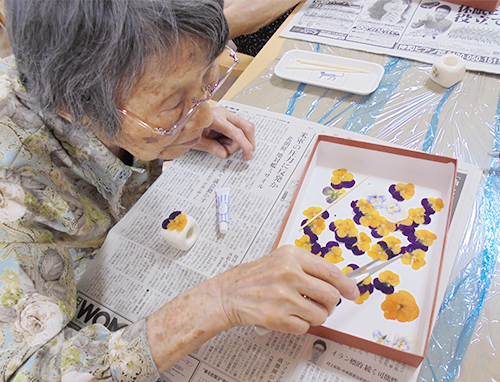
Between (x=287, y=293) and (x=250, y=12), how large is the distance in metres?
1.14

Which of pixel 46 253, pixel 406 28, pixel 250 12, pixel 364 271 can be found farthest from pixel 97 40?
pixel 406 28

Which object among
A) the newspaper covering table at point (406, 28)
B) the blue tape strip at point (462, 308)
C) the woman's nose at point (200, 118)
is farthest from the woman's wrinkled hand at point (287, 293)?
the newspaper covering table at point (406, 28)

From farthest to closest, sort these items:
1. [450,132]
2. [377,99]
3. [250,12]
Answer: [250,12] < [377,99] < [450,132]

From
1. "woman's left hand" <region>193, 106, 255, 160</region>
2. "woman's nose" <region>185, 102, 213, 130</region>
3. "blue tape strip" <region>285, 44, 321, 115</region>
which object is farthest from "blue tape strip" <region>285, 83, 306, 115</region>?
"woman's nose" <region>185, 102, 213, 130</region>

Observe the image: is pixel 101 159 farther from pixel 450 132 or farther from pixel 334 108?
pixel 450 132

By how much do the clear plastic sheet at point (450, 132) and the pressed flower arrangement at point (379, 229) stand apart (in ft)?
0.18

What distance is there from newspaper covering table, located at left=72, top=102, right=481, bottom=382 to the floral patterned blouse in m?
0.09

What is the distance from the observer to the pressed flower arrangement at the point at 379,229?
71 centimetres

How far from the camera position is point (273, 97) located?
1.20 meters

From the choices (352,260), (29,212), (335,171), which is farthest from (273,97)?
(29,212)

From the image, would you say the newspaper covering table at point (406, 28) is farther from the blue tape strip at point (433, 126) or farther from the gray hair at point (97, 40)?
the gray hair at point (97, 40)

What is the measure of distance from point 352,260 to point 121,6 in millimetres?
651

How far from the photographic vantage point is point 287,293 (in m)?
0.65

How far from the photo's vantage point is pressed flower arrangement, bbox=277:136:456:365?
709 mm
